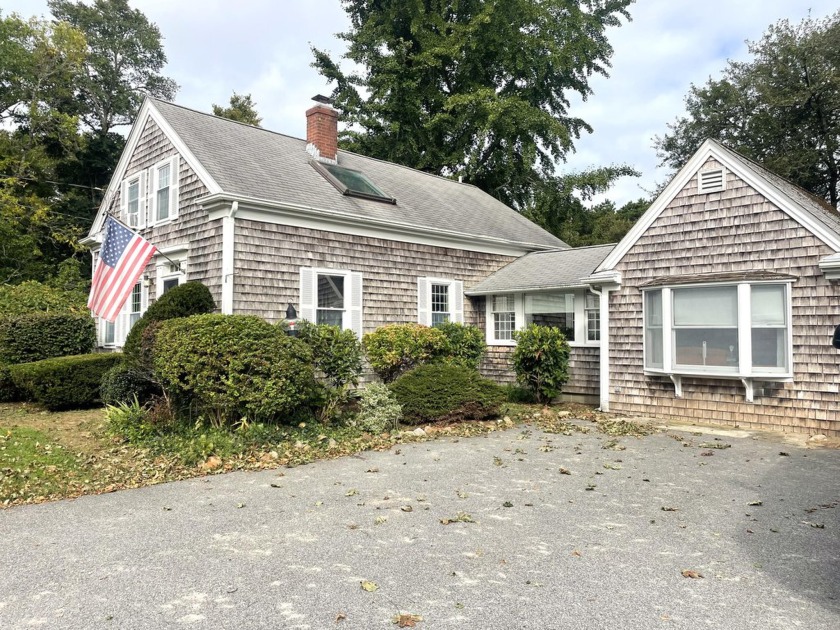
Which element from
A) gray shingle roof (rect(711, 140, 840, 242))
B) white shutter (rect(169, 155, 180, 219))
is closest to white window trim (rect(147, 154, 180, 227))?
white shutter (rect(169, 155, 180, 219))

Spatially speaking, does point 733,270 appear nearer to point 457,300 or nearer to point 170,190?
point 457,300

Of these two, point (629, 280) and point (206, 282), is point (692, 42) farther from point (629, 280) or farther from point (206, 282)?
point (206, 282)

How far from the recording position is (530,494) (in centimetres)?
603

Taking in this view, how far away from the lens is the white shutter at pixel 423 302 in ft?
48.0

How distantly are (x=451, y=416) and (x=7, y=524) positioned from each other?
21.4 ft

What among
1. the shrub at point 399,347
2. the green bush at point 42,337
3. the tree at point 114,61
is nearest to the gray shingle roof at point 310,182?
the shrub at point 399,347

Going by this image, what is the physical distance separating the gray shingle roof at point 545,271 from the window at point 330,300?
4.04 m

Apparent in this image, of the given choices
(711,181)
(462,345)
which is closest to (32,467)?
(462,345)

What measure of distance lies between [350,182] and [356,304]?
11.9 feet

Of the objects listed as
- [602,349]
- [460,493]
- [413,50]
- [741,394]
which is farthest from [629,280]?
[413,50]

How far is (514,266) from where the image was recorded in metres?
16.6

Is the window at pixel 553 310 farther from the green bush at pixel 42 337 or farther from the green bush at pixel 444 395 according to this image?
the green bush at pixel 42 337

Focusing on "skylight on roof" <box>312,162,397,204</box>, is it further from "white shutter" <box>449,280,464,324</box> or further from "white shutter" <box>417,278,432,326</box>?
"white shutter" <box>449,280,464,324</box>

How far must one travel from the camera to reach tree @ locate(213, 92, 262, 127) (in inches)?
1299
